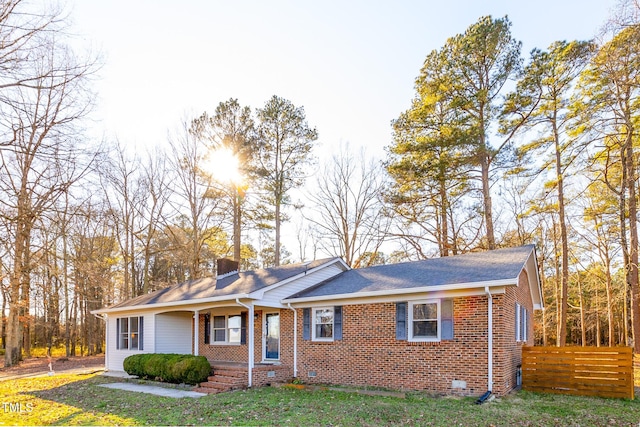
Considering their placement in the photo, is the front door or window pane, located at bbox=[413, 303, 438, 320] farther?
the front door

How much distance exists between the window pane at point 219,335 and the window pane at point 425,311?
7577 mm

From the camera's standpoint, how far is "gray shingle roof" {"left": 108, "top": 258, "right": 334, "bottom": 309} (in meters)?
13.5

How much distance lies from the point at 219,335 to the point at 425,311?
811 centimetres

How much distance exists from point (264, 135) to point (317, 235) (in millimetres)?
8213

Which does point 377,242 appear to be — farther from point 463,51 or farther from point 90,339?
point 90,339

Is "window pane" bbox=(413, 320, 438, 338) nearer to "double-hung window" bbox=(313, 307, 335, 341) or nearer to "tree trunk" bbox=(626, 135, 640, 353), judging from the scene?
"double-hung window" bbox=(313, 307, 335, 341)

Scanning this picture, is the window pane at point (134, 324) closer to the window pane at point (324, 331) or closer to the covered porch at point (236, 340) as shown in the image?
the covered porch at point (236, 340)

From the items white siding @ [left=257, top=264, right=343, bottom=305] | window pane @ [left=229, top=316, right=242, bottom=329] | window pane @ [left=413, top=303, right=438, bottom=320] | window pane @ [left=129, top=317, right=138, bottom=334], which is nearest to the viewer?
window pane @ [left=413, top=303, right=438, bottom=320]

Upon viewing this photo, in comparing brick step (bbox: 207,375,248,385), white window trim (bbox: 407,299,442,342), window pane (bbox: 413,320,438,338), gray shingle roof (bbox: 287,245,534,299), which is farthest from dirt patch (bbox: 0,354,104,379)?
window pane (bbox: 413,320,438,338)

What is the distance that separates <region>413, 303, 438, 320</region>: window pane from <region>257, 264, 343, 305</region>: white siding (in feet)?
14.0

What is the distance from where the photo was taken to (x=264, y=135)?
76.9 ft

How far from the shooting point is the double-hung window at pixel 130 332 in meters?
16.0

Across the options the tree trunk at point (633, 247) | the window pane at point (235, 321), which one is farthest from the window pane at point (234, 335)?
the tree trunk at point (633, 247)

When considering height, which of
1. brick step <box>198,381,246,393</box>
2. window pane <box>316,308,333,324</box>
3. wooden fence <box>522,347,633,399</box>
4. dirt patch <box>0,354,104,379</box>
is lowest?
dirt patch <box>0,354,104,379</box>
